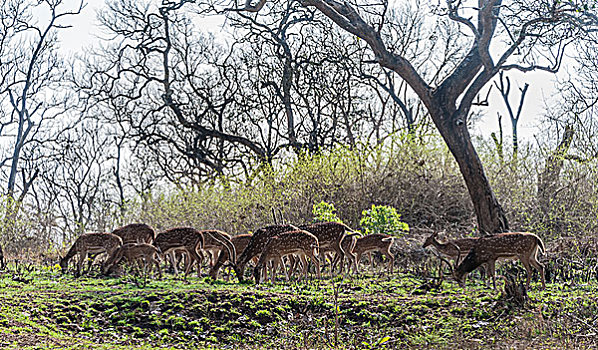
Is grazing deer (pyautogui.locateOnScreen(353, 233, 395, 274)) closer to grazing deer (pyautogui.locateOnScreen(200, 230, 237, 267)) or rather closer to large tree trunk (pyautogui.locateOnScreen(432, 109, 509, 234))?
grazing deer (pyautogui.locateOnScreen(200, 230, 237, 267))

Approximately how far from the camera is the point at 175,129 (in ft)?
90.3

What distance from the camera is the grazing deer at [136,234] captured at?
35.8ft

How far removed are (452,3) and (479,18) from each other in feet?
2.48

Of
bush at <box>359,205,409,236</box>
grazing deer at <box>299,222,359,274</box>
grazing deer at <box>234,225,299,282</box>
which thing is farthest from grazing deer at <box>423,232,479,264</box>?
grazing deer at <box>234,225,299,282</box>

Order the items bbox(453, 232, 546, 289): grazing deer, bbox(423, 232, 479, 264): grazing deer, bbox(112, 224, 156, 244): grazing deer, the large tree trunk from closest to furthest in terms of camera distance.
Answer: bbox(453, 232, 546, 289): grazing deer < bbox(423, 232, 479, 264): grazing deer < bbox(112, 224, 156, 244): grazing deer < the large tree trunk

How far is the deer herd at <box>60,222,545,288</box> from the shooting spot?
8.62 metres

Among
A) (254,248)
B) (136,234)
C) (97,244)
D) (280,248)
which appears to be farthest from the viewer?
(136,234)

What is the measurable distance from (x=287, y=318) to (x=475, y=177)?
23.3 feet

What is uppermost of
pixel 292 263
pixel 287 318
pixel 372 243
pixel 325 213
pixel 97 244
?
pixel 325 213

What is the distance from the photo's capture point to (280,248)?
8.84 m

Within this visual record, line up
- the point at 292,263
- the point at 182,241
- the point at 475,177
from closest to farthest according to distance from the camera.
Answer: the point at 182,241 → the point at 292,263 → the point at 475,177

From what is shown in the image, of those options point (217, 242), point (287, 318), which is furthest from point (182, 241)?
point (287, 318)

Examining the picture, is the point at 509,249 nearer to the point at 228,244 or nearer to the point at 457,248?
the point at 457,248

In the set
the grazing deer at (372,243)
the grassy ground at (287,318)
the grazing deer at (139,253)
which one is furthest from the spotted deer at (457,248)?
the grazing deer at (139,253)
